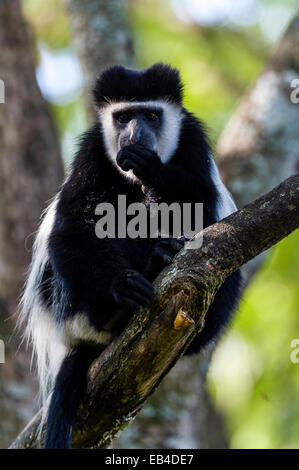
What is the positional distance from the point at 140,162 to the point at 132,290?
716 millimetres

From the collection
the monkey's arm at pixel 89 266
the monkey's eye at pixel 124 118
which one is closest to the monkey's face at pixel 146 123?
the monkey's eye at pixel 124 118

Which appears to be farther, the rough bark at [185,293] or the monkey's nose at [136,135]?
the monkey's nose at [136,135]

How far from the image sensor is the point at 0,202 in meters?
4.47

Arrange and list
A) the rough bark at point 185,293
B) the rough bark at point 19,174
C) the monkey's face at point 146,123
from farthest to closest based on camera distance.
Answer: the rough bark at point 19,174 < the monkey's face at point 146,123 < the rough bark at point 185,293

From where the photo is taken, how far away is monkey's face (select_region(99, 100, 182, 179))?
10.7 feet

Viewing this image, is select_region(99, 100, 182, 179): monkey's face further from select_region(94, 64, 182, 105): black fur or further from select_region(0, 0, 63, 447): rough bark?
select_region(0, 0, 63, 447): rough bark

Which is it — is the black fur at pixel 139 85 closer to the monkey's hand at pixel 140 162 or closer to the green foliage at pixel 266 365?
the monkey's hand at pixel 140 162

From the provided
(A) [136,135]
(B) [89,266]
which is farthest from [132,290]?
(A) [136,135]

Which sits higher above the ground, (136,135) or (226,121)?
(226,121)

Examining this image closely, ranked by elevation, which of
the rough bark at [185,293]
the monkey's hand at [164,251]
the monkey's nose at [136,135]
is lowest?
the rough bark at [185,293]

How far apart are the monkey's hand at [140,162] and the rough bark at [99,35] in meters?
1.86

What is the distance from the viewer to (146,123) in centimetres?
330

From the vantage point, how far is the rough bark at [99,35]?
4.73m

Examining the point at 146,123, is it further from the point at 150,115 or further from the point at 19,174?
the point at 19,174
